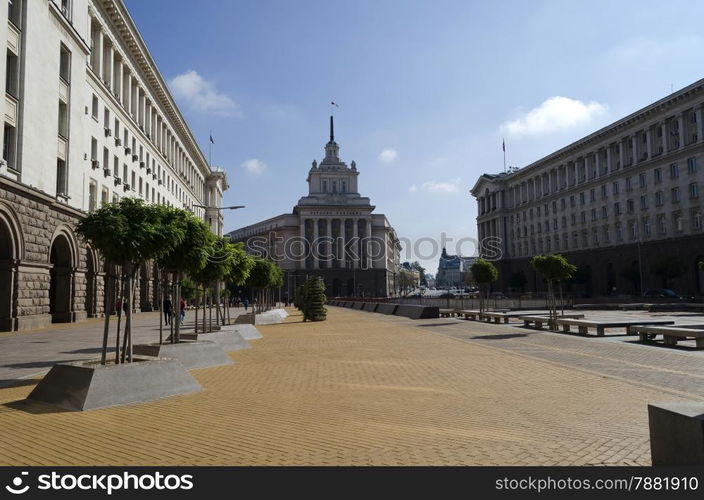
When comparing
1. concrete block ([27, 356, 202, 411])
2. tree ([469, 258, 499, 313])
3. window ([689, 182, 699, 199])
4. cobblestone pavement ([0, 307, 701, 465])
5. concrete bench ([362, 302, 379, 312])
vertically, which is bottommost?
concrete bench ([362, 302, 379, 312])

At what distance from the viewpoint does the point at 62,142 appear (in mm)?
30016

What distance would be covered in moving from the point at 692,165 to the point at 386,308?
3837 cm

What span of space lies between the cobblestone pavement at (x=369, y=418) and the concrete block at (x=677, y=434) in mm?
893

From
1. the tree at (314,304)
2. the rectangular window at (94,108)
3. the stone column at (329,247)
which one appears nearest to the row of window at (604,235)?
the tree at (314,304)

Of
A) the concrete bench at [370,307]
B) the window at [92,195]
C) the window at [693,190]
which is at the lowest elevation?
the concrete bench at [370,307]

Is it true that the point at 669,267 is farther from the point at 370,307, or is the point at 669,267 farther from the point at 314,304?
the point at 314,304

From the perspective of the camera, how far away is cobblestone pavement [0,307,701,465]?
5844 mm

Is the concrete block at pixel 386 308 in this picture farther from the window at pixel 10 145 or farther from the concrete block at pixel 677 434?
the concrete block at pixel 677 434

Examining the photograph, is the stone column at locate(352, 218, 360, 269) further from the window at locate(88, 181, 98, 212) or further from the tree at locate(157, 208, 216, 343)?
the tree at locate(157, 208, 216, 343)

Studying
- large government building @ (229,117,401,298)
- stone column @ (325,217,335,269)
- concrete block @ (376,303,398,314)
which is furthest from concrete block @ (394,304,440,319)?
stone column @ (325,217,335,269)

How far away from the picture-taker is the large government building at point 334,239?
132 m

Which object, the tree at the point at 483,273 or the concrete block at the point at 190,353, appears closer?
the concrete block at the point at 190,353
